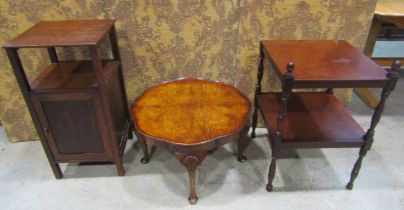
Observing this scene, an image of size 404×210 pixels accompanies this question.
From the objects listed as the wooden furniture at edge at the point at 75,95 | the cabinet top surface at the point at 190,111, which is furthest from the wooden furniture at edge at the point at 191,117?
the wooden furniture at edge at the point at 75,95

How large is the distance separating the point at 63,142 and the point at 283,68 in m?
1.24

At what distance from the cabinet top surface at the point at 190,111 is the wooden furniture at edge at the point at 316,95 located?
24cm

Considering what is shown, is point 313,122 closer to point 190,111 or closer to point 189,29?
point 190,111

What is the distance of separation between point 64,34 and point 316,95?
60.5 inches

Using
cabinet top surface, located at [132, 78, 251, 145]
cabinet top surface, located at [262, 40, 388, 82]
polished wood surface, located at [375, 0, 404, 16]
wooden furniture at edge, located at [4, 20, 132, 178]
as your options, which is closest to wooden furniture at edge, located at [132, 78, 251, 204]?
cabinet top surface, located at [132, 78, 251, 145]

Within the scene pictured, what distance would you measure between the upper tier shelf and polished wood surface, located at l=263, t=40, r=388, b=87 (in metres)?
0.92

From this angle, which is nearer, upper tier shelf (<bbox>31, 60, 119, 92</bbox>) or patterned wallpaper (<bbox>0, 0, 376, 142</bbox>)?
upper tier shelf (<bbox>31, 60, 119, 92</bbox>)

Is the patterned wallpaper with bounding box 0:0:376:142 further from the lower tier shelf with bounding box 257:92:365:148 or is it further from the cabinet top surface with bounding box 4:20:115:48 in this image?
the lower tier shelf with bounding box 257:92:365:148

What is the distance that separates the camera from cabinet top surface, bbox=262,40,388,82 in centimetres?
122

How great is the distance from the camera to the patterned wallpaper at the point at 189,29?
64.1 inches

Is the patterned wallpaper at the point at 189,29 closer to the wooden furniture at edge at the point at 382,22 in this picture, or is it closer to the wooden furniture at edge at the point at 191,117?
the wooden furniture at edge at the point at 191,117

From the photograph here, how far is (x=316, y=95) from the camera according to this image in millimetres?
1846

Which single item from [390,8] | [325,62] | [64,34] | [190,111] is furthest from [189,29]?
[390,8]

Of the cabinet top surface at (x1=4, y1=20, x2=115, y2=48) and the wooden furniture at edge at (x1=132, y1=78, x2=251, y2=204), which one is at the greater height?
the cabinet top surface at (x1=4, y1=20, x2=115, y2=48)
